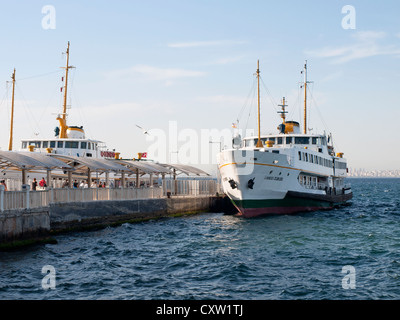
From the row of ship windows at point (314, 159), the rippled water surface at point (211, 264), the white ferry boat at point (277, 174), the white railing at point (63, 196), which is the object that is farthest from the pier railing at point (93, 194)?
the row of ship windows at point (314, 159)

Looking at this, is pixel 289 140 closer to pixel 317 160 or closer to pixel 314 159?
pixel 314 159

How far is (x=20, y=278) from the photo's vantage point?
17094 mm

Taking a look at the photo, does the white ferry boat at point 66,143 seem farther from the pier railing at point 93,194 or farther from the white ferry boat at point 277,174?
the white ferry boat at point 277,174

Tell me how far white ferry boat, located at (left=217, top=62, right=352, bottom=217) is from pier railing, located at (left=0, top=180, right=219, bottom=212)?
20.7ft

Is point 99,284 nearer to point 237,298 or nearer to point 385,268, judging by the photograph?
point 237,298

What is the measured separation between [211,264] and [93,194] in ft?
46.6

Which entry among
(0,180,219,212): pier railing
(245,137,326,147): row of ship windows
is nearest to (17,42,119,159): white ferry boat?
(0,180,219,212): pier railing

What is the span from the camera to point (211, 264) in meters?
20.4

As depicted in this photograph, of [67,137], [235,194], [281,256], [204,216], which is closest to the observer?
[281,256]

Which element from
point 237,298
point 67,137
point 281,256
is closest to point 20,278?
point 237,298

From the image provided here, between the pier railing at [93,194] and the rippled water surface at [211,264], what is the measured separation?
7.84 ft

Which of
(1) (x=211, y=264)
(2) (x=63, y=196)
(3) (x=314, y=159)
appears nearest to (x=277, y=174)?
(3) (x=314, y=159)

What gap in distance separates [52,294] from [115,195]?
19.3 metres

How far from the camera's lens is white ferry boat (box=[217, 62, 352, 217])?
1505 inches
